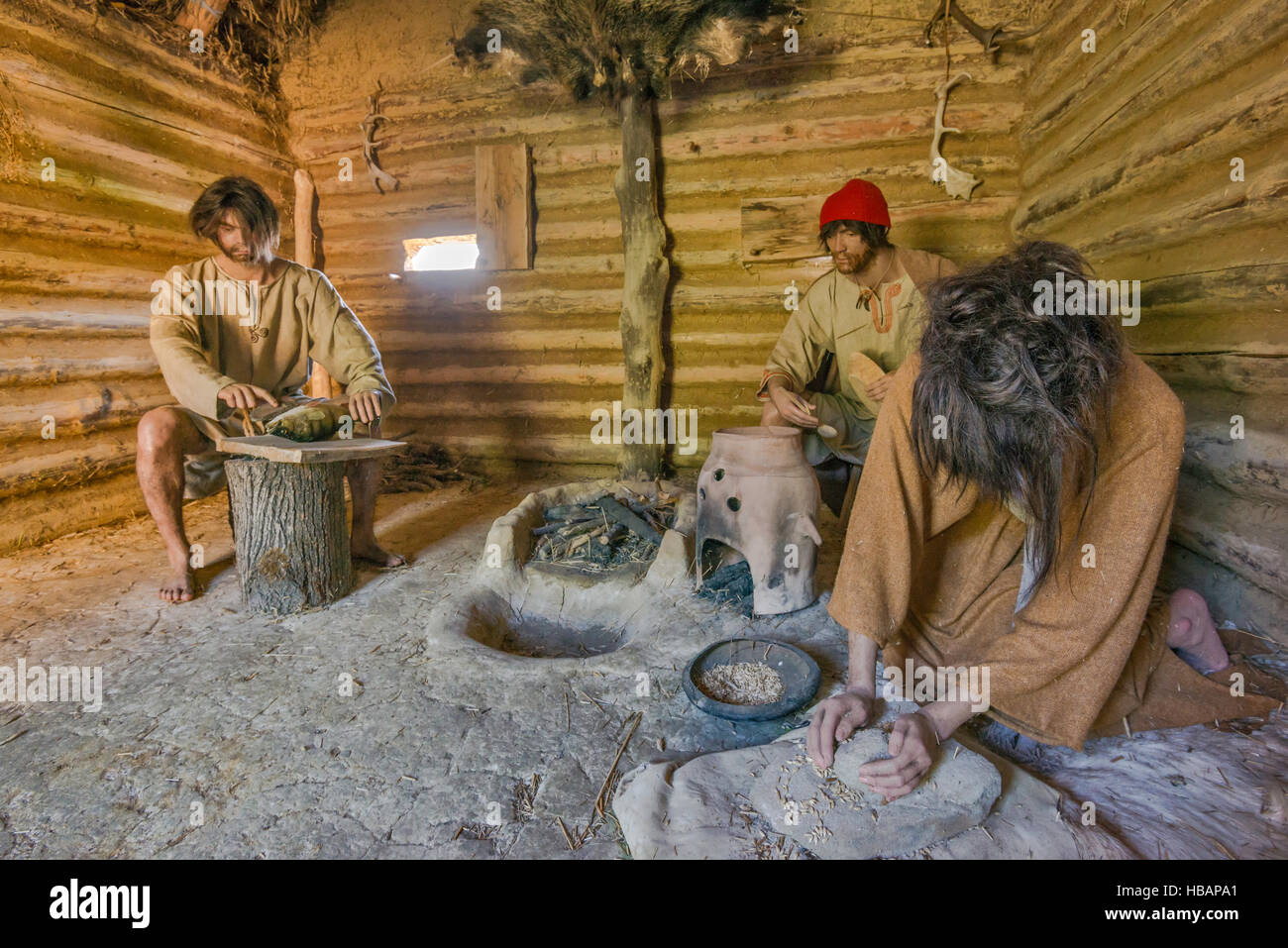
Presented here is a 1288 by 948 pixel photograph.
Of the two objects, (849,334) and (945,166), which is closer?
(849,334)

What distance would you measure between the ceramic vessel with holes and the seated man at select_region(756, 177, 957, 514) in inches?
28.3

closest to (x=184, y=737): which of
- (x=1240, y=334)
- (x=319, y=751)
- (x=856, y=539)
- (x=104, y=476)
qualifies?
(x=319, y=751)

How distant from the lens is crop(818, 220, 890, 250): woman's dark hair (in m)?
3.67

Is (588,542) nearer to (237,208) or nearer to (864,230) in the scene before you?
(864,230)

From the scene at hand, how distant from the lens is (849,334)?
13.0 ft

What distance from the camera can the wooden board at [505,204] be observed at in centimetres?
562

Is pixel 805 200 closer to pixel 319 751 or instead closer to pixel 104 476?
pixel 319 751

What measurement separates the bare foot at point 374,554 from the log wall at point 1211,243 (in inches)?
154

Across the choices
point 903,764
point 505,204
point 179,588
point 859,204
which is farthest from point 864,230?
point 179,588

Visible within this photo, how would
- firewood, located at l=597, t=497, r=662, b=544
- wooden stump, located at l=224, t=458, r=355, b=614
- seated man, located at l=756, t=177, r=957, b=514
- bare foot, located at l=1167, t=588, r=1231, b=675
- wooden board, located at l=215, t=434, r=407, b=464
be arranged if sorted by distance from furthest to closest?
firewood, located at l=597, t=497, r=662, b=544 < seated man, located at l=756, t=177, r=957, b=514 < wooden stump, located at l=224, t=458, r=355, b=614 < wooden board, located at l=215, t=434, r=407, b=464 < bare foot, located at l=1167, t=588, r=1231, b=675

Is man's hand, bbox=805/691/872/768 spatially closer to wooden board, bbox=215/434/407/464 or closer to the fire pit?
the fire pit

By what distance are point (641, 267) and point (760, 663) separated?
3.63m

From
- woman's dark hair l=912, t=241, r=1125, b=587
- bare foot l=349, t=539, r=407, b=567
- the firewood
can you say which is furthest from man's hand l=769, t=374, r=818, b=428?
bare foot l=349, t=539, r=407, b=567

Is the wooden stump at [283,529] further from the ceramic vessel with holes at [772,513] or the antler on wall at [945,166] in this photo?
the antler on wall at [945,166]
